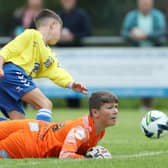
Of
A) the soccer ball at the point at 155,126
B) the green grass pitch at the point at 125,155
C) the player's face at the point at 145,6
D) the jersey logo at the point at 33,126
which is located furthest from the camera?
the player's face at the point at 145,6

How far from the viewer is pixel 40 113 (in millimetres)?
9602

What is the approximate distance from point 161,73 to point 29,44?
936cm

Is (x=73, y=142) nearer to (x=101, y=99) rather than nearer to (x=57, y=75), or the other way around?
(x=101, y=99)

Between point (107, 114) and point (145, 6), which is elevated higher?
point (107, 114)

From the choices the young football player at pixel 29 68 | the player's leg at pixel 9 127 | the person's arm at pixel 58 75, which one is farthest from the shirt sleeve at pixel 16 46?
the player's leg at pixel 9 127

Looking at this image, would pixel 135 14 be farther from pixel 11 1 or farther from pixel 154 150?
pixel 154 150

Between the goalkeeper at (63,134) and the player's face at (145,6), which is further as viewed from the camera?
the player's face at (145,6)

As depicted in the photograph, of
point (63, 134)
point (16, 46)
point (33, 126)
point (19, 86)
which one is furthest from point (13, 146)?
point (16, 46)

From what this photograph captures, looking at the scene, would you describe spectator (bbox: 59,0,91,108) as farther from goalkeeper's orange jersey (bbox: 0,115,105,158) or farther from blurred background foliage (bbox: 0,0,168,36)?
goalkeeper's orange jersey (bbox: 0,115,105,158)

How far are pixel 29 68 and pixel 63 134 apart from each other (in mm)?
2211

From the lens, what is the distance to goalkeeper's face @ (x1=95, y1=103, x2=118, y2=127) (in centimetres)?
823

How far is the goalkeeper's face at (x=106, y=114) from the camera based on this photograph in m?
8.23

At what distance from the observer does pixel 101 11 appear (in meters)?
21.0

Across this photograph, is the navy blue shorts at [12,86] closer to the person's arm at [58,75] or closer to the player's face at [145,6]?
the person's arm at [58,75]
